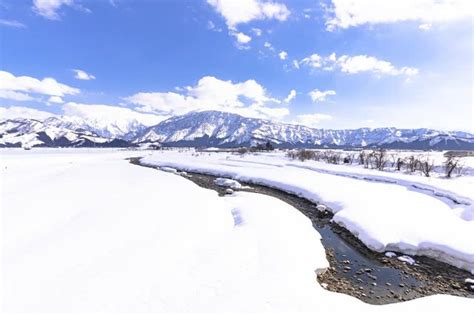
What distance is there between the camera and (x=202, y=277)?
9789 mm

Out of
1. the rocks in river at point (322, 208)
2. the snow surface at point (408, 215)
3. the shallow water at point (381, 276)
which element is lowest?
the shallow water at point (381, 276)

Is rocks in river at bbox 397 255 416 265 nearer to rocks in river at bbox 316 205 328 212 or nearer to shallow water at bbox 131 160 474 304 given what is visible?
shallow water at bbox 131 160 474 304

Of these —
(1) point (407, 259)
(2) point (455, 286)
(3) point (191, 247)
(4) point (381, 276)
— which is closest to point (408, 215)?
(1) point (407, 259)

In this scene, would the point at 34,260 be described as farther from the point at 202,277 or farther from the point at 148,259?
the point at 202,277

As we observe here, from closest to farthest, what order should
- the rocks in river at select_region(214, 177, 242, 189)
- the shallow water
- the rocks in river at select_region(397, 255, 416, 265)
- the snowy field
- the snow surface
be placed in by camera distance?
1. the snowy field
2. the shallow water
3. the rocks in river at select_region(397, 255, 416, 265)
4. the snow surface
5. the rocks in river at select_region(214, 177, 242, 189)

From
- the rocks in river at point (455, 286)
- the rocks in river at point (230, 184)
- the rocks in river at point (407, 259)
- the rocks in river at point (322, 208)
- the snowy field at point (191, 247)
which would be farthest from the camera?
the rocks in river at point (230, 184)

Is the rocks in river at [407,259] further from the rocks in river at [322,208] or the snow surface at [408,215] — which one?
the rocks in river at [322,208]

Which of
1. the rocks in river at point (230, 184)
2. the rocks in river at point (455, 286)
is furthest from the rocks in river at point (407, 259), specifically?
the rocks in river at point (230, 184)

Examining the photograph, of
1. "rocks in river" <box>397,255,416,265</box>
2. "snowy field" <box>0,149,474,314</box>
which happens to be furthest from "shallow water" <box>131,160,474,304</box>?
"snowy field" <box>0,149,474,314</box>

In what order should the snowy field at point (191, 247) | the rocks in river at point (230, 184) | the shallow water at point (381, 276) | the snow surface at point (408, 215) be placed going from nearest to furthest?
1. the snowy field at point (191, 247)
2. the shallow water at point (381, 276)
3. the snow surface at point (408, 215)
4. the rocks in river at point (230, 184)

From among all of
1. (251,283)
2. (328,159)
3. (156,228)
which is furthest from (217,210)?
(328,159)

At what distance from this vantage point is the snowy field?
841cm

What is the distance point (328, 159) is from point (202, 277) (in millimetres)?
64109

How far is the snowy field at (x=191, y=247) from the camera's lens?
331 inches
